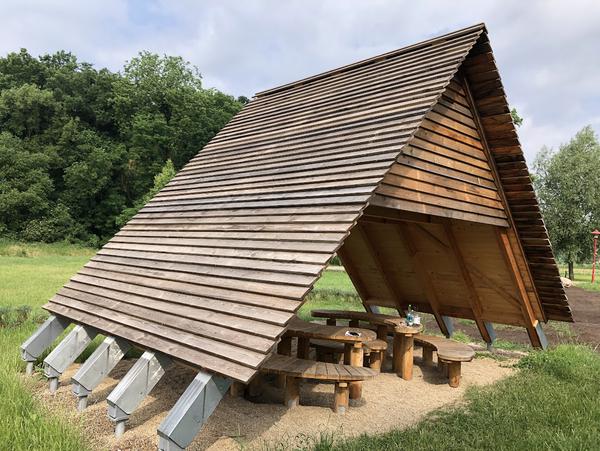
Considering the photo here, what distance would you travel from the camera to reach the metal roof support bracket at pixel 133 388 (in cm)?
421

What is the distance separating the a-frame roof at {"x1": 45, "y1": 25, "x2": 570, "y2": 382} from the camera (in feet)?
13.9

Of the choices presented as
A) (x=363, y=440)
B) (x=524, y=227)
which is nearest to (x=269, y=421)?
(x=363, y=440)

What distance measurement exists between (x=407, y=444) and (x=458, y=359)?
229 centimetres

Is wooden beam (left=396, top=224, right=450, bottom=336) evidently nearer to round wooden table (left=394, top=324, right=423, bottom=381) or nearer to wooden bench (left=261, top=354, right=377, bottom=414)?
round wooden table (left=394, top=324, right=423, bottom=381)

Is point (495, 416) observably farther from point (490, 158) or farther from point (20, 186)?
point (20, 186)

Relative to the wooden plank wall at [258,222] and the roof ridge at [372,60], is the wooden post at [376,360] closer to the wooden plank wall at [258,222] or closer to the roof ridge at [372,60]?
the wooden plank wall at [258,222]

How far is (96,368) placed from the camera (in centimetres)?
496

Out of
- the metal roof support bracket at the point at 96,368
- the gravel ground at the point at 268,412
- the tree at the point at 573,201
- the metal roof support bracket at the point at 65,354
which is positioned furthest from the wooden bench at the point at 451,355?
the tree at the point at 573,201

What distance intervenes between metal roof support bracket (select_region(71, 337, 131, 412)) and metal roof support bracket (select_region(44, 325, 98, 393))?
0.71 m

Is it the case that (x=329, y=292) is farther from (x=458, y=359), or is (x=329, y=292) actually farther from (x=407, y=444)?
(x=407, y=444)

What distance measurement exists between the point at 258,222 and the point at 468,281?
15.9ft

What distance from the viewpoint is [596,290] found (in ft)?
74.7

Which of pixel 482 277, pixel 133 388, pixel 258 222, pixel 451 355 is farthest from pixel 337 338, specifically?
pixel 482 277

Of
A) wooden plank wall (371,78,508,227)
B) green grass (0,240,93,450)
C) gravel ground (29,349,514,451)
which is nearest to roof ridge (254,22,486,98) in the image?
wooden plank wall (371,78,508,227)
